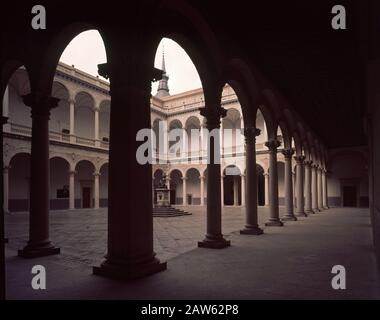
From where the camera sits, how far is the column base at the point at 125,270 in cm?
454

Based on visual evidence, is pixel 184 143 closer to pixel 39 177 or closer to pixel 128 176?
pixel 39 177

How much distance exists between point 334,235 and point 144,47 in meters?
7.88

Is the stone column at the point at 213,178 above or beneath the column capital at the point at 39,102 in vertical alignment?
beneath

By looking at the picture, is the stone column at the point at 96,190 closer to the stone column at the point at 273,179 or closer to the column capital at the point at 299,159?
the column capital at the point at 299,159

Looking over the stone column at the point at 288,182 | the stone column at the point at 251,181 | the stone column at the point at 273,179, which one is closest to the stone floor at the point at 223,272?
the stone column at the point at 251,181

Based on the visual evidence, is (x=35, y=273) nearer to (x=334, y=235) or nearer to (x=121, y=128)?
(x=121, y=128)

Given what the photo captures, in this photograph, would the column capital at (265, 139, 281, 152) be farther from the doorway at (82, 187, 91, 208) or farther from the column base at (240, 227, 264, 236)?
the doorway at (82, 187, 91, 208)

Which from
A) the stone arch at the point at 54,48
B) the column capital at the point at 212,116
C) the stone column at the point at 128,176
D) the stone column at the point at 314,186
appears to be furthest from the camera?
the stone column at the point at 314,186

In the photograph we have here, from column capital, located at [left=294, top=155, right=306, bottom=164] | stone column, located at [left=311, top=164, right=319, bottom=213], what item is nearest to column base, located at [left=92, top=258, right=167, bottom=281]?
column capital, located at [left=294, top=155, right=306, bottom=164]

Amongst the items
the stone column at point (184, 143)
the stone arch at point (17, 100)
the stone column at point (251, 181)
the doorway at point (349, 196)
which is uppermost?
the stone arch at point (17, 100)

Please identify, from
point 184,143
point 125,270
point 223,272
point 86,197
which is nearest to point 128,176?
point 125,270

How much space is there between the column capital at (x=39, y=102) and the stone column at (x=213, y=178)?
3.37m
